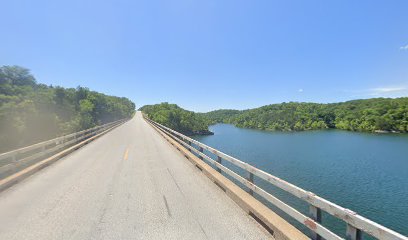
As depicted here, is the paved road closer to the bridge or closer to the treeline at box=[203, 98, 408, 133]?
the bridge

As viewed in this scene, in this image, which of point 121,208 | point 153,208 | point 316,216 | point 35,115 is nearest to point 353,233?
point 316,216

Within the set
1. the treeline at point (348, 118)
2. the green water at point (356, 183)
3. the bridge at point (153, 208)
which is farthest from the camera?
the treeline at point (348, 118)

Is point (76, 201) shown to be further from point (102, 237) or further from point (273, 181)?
point (273, 181)

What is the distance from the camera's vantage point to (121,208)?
570cm

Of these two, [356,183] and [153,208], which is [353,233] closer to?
[153,208]

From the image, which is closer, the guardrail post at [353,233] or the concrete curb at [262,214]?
the guardrail post at [353,233]

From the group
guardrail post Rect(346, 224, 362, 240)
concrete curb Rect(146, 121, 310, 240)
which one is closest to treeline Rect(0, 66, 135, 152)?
concrete curb Rect(146, 121, 310, 240)

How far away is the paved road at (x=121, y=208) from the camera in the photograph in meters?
4.52

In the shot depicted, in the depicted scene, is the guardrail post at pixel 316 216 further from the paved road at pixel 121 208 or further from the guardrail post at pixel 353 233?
the paved road at pixel 121 208

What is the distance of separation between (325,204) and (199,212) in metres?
2.78

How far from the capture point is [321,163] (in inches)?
1446

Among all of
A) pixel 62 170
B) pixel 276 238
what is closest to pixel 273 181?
pixel 276 238

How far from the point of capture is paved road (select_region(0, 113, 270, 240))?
4.52m

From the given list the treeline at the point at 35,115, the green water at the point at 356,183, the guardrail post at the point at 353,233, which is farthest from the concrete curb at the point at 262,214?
the treeline at the point at 35,115
